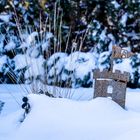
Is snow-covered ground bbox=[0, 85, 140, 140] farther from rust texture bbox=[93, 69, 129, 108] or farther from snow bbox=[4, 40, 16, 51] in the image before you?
snow bbox=[4, 40, 16, 51]

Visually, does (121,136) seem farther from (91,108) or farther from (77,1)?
(77,1)

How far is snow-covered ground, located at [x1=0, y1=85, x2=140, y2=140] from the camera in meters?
2.65

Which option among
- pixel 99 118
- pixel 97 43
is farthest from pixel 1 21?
pixel 99 118

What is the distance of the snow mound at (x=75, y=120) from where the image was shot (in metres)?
2.67

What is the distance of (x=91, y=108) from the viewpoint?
2951mm

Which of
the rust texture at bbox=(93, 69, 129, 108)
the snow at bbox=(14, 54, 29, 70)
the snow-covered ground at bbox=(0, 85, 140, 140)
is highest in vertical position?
the rust texture at bbox=(93, 69, 129, 108)

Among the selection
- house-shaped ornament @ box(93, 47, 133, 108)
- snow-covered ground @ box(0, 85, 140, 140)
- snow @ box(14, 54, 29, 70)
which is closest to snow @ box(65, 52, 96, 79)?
snow @ box(14, 54, 29, 70)

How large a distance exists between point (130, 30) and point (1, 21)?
156 cm

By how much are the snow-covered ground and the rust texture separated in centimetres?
9

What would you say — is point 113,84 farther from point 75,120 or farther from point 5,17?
point 5,17

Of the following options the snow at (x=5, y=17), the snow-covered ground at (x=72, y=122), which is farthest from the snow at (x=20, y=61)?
the snow-covered ground at (x=72, y=122)

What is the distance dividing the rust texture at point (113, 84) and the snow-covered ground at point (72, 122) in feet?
0.31

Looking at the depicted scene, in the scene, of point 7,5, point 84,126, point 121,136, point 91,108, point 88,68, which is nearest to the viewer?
point 121,136

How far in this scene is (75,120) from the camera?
2.81 meters
